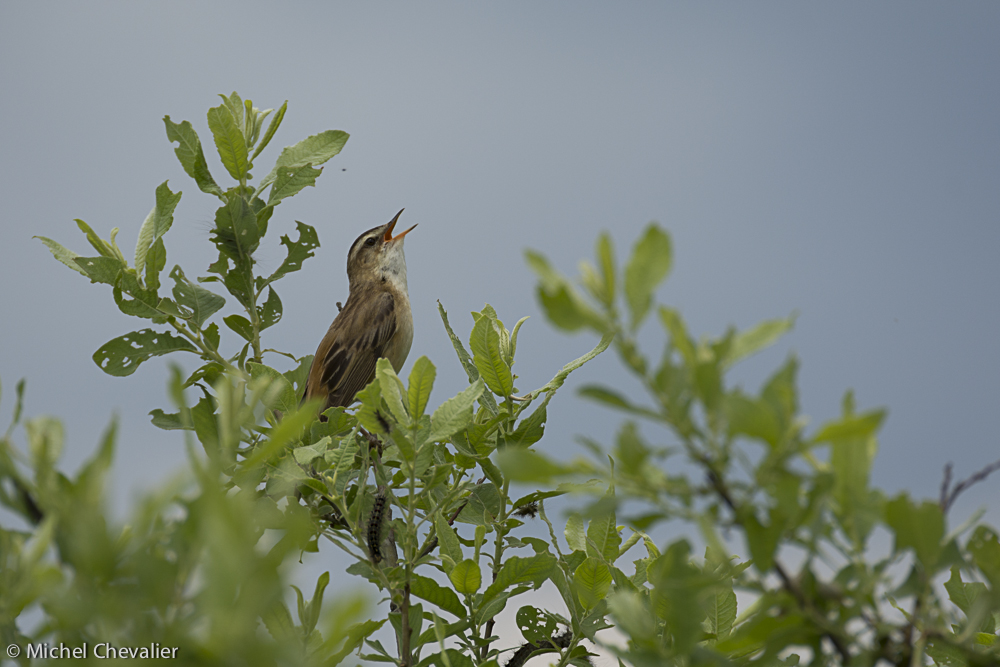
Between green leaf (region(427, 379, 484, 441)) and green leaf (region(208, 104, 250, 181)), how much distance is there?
166cm

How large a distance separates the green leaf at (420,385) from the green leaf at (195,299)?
154 centimetres

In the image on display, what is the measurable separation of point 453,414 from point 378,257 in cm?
688

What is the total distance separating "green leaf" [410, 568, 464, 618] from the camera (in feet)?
7.52

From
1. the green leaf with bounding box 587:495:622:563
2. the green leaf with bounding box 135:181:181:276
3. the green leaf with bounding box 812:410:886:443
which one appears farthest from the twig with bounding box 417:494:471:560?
the green leaf with bounding box 812:410:886:443

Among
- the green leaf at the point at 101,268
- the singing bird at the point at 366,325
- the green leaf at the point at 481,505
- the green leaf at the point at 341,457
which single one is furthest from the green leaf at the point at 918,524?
the singing bird at the point at 366,325

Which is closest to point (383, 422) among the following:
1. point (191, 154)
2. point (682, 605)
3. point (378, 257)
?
point (682, 605)

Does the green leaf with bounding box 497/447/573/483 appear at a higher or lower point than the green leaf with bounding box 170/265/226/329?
lower

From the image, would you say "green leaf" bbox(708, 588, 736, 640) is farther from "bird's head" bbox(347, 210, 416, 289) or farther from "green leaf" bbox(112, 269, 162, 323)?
"bird's head" bbox(347, 210, 416, 289)

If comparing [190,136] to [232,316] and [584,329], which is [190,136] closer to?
[232,316]

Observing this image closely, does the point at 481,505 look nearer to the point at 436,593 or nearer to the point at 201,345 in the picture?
the point at 436,593

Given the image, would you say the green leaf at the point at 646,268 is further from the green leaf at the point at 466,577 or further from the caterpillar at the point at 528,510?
the caterpillar at the point at 528,510

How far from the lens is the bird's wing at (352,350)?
6152 millimetres

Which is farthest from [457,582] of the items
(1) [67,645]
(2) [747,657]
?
(1) [67,645]

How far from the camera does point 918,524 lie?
106 centimetres
